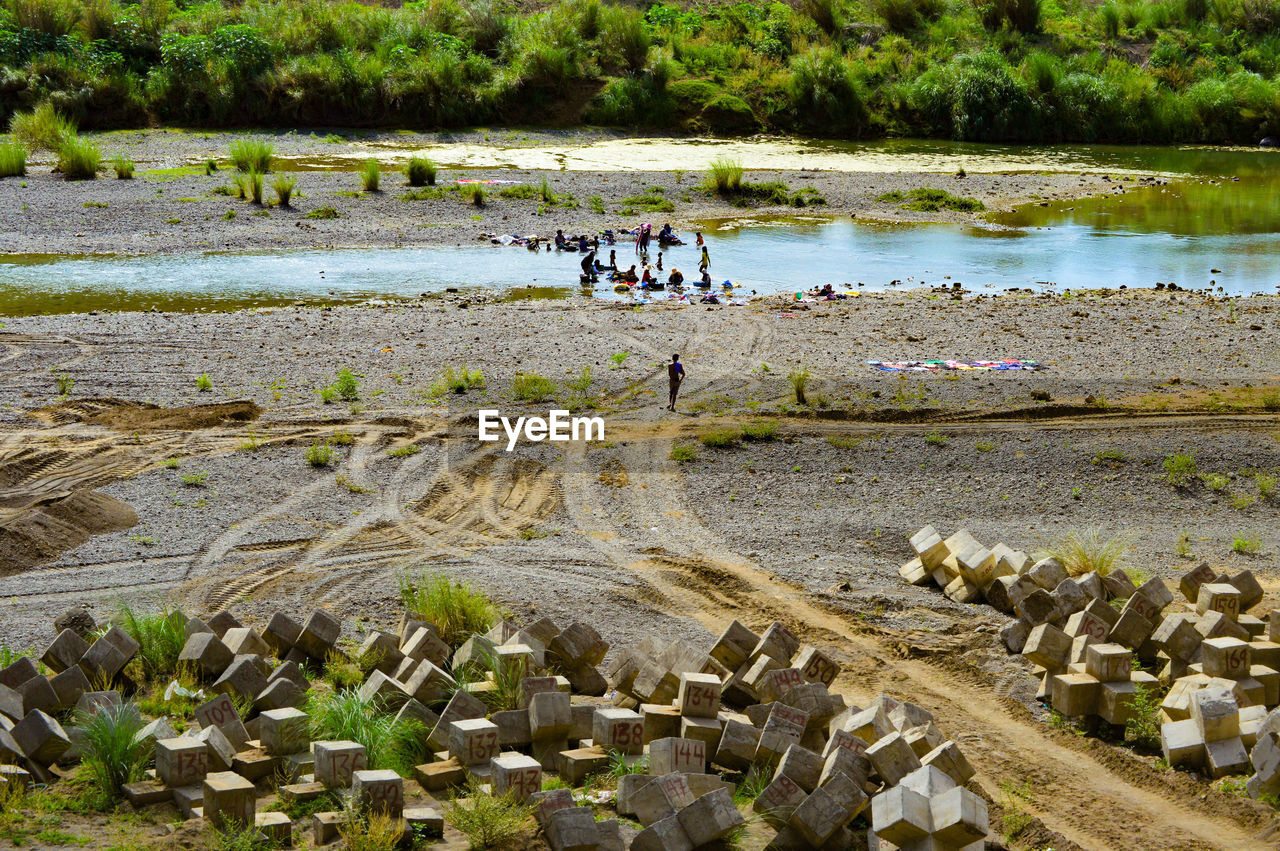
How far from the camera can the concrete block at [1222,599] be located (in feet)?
28.6

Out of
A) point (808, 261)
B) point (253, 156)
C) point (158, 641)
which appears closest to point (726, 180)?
point (808, 261)

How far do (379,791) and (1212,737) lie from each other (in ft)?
16.0

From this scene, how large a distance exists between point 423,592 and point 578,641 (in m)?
1.68

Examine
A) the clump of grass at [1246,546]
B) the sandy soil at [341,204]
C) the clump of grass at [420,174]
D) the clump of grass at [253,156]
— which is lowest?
the clump of grass at [1246,546]

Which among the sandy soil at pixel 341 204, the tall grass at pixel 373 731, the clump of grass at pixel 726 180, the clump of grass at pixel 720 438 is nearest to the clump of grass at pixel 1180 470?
the clump of grass at pixel 720 438

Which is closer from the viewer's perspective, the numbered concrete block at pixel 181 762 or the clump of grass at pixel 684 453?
the numbered concrete block at pixel 181 762

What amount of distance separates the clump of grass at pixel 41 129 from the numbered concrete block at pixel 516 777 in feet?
111

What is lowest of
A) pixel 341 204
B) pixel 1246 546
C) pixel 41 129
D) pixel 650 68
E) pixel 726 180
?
pixel 1246 546

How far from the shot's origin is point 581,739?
7.05 m

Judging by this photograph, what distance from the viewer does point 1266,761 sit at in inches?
268

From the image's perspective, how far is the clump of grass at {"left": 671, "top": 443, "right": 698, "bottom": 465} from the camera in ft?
44.7

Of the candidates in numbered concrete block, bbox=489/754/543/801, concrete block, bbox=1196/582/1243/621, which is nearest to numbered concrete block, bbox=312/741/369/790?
numbered concrete block, bbox=489/754/543/801

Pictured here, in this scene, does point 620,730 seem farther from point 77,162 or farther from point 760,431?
point 77,162

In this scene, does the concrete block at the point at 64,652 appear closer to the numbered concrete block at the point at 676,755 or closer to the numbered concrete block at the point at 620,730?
the numbered concrete block at the point at 620,730
